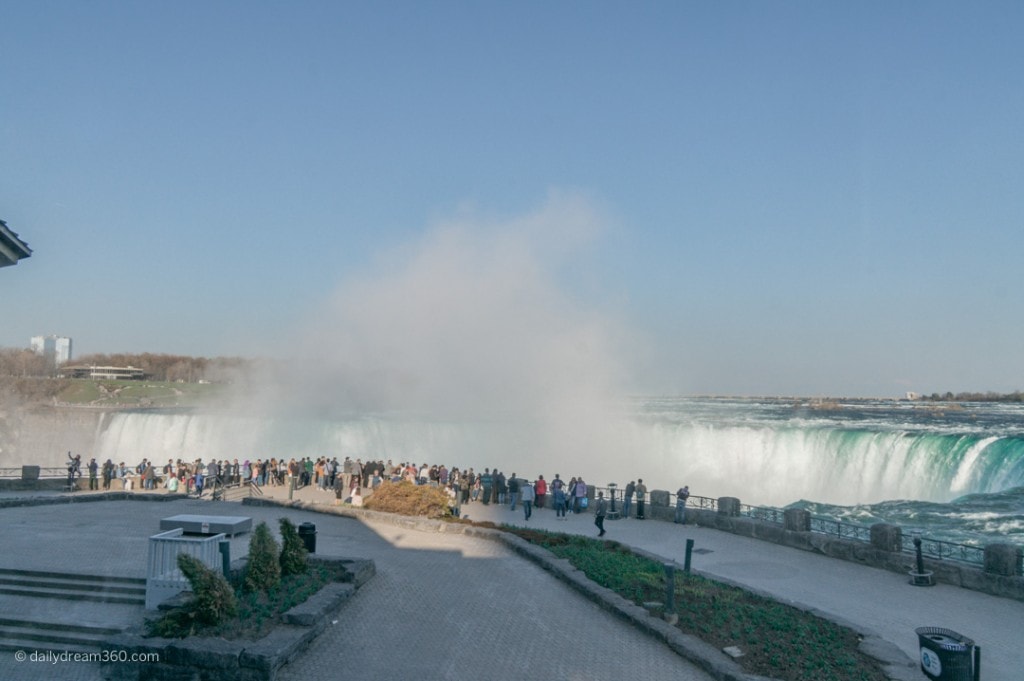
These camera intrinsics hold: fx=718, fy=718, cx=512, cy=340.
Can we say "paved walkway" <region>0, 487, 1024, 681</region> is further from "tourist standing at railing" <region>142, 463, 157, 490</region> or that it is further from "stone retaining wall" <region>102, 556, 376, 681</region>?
"tourist standing at railing" <region>142, 463, 157, 490</region>

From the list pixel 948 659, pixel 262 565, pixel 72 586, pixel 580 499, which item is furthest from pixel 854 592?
pixel 72 586

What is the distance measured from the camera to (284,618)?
9781 mm

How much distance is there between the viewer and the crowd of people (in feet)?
73.8

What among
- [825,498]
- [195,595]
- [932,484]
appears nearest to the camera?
[195,595]

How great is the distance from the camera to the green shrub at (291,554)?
478 inches

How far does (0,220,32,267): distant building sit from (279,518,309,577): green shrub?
646cm

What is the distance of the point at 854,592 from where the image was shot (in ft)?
45.4

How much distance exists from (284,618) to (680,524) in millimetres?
13841

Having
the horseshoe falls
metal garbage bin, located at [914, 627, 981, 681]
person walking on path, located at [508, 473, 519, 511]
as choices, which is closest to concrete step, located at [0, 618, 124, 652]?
metal garbage bin, located at [914, 627, 981, 681]

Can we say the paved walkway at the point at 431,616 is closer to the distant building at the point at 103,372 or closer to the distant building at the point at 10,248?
the distant building at the point at 10,248

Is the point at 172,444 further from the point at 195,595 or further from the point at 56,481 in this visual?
the point at 195,595

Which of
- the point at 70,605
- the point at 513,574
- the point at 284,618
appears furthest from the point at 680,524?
the point at 70,605

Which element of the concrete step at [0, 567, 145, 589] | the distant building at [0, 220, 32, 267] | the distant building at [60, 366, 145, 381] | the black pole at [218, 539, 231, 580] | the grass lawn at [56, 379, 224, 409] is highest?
the distant building at [60, 366, 145, 381]

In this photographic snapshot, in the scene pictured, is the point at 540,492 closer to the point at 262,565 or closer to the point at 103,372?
the point at 262,565
